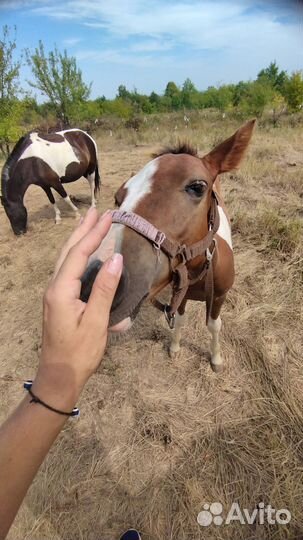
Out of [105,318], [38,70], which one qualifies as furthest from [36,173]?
[38,70]

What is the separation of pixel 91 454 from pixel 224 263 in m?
1.83

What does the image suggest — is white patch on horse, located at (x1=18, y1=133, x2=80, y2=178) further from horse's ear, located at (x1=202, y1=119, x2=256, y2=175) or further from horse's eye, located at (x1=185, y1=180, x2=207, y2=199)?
horse's eye, located at (x1=185, y1=180, x2=207, y2=199)

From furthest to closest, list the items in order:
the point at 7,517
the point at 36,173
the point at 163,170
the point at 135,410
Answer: the point at 36,173, the point at 135,410, the point at 163,170, the point at 7,517

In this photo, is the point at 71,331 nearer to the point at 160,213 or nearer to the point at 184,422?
the point at 160,213

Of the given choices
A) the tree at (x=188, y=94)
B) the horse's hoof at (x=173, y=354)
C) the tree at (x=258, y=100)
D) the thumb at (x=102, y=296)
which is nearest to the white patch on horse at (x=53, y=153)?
the horse's hoof at (x=173, y=354)

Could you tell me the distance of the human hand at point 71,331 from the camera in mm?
777

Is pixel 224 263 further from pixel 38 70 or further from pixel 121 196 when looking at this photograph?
pixel 38 70

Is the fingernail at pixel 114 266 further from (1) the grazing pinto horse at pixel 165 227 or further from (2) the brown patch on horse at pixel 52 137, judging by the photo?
(2) the brown patch on horse at pixel 52 137

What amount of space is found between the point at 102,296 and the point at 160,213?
78 cm

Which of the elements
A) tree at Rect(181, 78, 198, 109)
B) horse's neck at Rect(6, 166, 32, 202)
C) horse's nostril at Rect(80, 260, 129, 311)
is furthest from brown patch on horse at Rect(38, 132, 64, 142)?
tree at Rect(181, 78, 198, 109)

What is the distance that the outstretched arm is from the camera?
0.72 metres

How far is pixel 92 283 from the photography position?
118cm

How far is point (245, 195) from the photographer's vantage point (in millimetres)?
6312

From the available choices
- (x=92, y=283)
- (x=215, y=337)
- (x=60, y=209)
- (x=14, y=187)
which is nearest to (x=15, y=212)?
(x=14, y=187)
